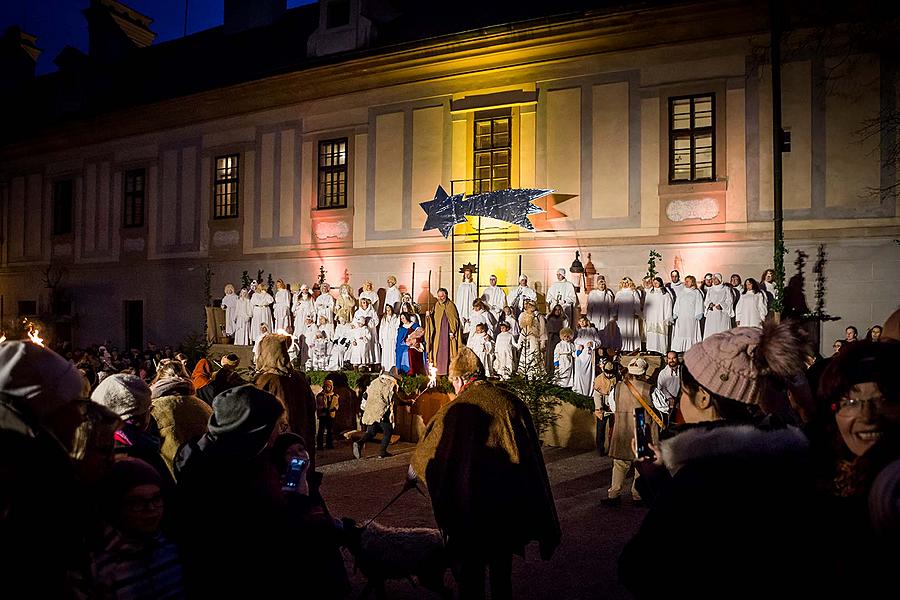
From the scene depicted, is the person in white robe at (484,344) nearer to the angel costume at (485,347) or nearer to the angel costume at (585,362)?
the angel costume at (485,347)

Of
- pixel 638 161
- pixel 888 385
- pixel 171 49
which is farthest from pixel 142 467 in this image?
pixel 171 49

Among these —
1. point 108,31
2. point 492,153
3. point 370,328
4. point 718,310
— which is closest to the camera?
point 718,310

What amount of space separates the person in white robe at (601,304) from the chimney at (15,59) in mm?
31010

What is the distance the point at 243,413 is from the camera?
9.93ft

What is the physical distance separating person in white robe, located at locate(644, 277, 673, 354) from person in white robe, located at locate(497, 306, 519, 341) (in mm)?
3132

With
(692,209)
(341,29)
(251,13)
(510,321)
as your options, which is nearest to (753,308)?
(692,209)

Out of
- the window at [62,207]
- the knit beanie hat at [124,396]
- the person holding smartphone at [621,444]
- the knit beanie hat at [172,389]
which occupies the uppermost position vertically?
the window at [62,207]

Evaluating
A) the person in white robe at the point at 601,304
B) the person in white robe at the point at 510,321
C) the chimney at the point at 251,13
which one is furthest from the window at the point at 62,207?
the person in white robe at the point at 601,304

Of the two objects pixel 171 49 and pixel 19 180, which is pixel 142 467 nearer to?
pixel 171 49

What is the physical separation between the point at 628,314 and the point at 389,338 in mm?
6365

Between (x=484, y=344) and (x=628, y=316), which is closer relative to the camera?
(x=484, y=344)

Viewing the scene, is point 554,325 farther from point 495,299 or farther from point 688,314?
point 688,314

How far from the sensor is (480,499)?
4512 mm

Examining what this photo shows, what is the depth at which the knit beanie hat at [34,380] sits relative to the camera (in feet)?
8.18
